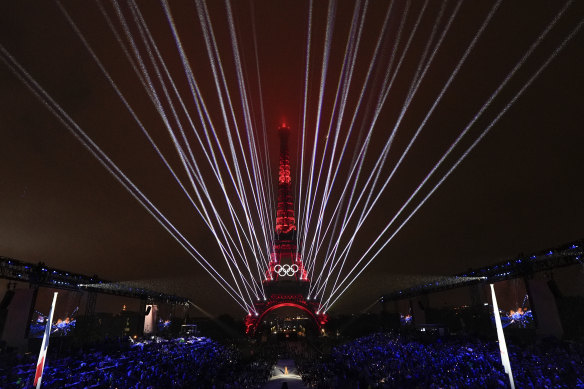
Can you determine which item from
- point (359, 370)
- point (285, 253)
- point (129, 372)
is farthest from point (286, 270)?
point (129, 372)

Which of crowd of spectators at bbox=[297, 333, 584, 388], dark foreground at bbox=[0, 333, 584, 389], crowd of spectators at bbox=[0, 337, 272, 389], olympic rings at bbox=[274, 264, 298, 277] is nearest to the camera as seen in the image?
crowd of spectators at bbox=[297, 333, 584, 388]

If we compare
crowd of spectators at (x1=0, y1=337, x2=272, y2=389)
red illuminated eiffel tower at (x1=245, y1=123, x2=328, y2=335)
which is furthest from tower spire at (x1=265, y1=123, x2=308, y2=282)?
crowd of spectators at (x1=0, y1=337, x2=272, y2=389)

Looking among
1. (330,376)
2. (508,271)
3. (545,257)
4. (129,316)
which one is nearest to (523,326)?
(508,271)

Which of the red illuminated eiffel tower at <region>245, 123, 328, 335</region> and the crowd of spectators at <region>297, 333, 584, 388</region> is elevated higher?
the red illuminated eiffel tower at <region>245, 123, 328, 335</region>

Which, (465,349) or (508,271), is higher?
(508,271)

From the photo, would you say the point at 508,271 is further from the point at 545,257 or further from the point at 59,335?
the point at 59,335

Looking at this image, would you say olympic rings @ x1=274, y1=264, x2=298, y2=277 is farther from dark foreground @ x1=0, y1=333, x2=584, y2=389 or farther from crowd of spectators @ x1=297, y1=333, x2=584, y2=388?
Answer: crowd of spectators @ x1=297, y1=333, x2=584, y2=388
